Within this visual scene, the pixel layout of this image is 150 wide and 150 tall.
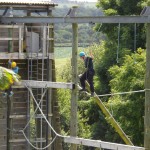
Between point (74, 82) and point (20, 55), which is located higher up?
point (20, 55)

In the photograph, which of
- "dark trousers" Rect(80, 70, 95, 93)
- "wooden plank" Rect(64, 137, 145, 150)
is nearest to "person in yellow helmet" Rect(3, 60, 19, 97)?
"dark trousers" Rect(80, 70, 95, 93)

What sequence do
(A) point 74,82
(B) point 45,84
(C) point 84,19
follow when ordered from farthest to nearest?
(B) point 45,84 → (A) point 74,82 → (C) point 84,19

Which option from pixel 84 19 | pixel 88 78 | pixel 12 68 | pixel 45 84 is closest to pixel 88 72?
pixel 88 78

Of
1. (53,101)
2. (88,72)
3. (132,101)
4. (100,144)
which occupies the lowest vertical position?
(132,101)

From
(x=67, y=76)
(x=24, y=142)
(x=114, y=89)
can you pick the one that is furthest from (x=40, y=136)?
(x=67, y=76)

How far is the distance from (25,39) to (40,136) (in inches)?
123

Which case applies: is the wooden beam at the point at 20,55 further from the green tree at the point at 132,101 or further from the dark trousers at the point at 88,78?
the green tree at the point at 132,101

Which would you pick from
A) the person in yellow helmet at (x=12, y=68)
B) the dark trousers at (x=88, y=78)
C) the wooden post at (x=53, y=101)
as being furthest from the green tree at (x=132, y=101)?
the dark trousers at (x=88, y=78)

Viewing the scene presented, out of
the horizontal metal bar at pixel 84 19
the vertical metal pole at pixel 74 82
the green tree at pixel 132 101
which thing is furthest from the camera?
the green tree at pixel 132 101

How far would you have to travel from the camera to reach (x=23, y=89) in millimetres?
21250

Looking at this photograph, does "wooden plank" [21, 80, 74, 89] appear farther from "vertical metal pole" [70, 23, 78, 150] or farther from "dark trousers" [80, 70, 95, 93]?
"dark trousers" [80, 70, 95, 93]

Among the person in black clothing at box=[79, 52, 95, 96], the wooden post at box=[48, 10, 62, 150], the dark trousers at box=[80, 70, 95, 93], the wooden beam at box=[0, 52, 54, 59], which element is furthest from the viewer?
the wooden post at box=[48, 10, 62, 150]

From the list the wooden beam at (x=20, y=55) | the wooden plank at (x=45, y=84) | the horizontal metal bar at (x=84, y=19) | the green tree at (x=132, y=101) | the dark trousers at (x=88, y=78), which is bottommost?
the green tree at (x=132, y=101)

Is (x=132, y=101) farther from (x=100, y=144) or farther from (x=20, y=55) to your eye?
(x=100, y=144)
